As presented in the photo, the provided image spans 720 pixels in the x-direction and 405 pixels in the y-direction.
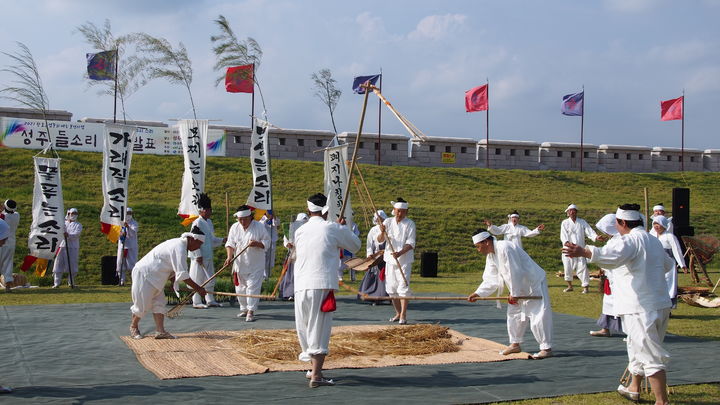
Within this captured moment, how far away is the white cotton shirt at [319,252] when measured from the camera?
19.7 ft

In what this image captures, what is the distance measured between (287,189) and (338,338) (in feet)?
56.6

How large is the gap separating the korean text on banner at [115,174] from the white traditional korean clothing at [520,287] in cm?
793

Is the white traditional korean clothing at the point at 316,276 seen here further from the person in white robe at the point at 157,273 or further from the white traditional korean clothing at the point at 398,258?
the white traditional korean clothing at the point at 398,258

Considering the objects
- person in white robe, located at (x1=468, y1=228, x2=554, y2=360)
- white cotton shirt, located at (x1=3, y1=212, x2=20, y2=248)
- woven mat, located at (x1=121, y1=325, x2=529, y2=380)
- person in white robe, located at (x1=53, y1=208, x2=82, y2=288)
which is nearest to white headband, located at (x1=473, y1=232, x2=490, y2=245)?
person in white robe, located at (x1=468, y1=228, x2=554, y2=360)

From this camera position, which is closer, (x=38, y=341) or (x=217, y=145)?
(x=38, y=341)

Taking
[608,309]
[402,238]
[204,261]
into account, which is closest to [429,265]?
[204,261]

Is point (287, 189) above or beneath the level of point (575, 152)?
beneath

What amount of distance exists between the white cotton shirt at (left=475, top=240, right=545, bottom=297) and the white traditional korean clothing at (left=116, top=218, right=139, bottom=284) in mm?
9599

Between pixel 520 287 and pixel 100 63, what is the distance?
23090 millimetres

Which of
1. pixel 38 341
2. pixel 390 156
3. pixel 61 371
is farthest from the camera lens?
pixel 390 156

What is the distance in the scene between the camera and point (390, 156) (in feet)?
101

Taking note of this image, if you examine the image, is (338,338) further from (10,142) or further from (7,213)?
(10,142)

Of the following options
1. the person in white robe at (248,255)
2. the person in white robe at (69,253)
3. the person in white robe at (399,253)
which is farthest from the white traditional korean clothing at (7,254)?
the person in white robe at (399,253)

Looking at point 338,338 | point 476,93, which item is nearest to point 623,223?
point 338,338
